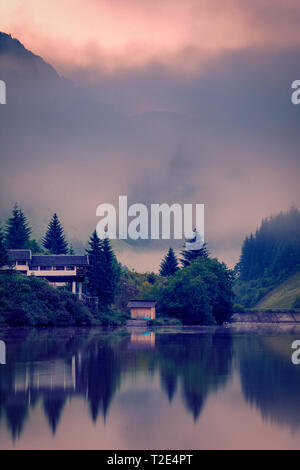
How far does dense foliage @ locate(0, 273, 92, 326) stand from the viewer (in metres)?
59.2

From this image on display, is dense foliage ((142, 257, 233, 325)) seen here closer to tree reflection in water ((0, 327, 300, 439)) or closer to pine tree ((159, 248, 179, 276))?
pine tree ((159, 248, 179, 276))

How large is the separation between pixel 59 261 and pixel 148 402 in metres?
63.5

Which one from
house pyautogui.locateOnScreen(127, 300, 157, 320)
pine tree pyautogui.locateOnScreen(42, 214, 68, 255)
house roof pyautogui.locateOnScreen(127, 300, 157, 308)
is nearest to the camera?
house pyautogui.locateOnScreen(127, 300, 157, 320)

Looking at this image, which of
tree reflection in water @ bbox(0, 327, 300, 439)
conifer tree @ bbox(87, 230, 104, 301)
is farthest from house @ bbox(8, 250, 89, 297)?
tree reflection in water @ bbox(0, 327, 300, 439)

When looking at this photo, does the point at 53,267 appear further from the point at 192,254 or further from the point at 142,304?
the point at 192,254

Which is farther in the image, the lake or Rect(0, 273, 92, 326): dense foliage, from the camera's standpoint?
Rect(0, 273, 92, 326): dense foliage

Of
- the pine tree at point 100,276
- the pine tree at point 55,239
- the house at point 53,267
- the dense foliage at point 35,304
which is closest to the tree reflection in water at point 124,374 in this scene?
the dense foliage at point 35,304

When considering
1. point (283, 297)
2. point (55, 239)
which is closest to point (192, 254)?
point (55, 239)

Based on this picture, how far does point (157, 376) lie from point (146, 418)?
8.29 meters

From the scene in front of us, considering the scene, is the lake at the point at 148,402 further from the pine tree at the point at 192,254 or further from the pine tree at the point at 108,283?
the pine tree at the point at 192,254

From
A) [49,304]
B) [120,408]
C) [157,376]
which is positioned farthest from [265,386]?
[49,304]

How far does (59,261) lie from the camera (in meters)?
81.4

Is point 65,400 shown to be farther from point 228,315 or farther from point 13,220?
point 13,220

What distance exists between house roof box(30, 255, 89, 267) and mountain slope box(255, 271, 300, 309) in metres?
100
